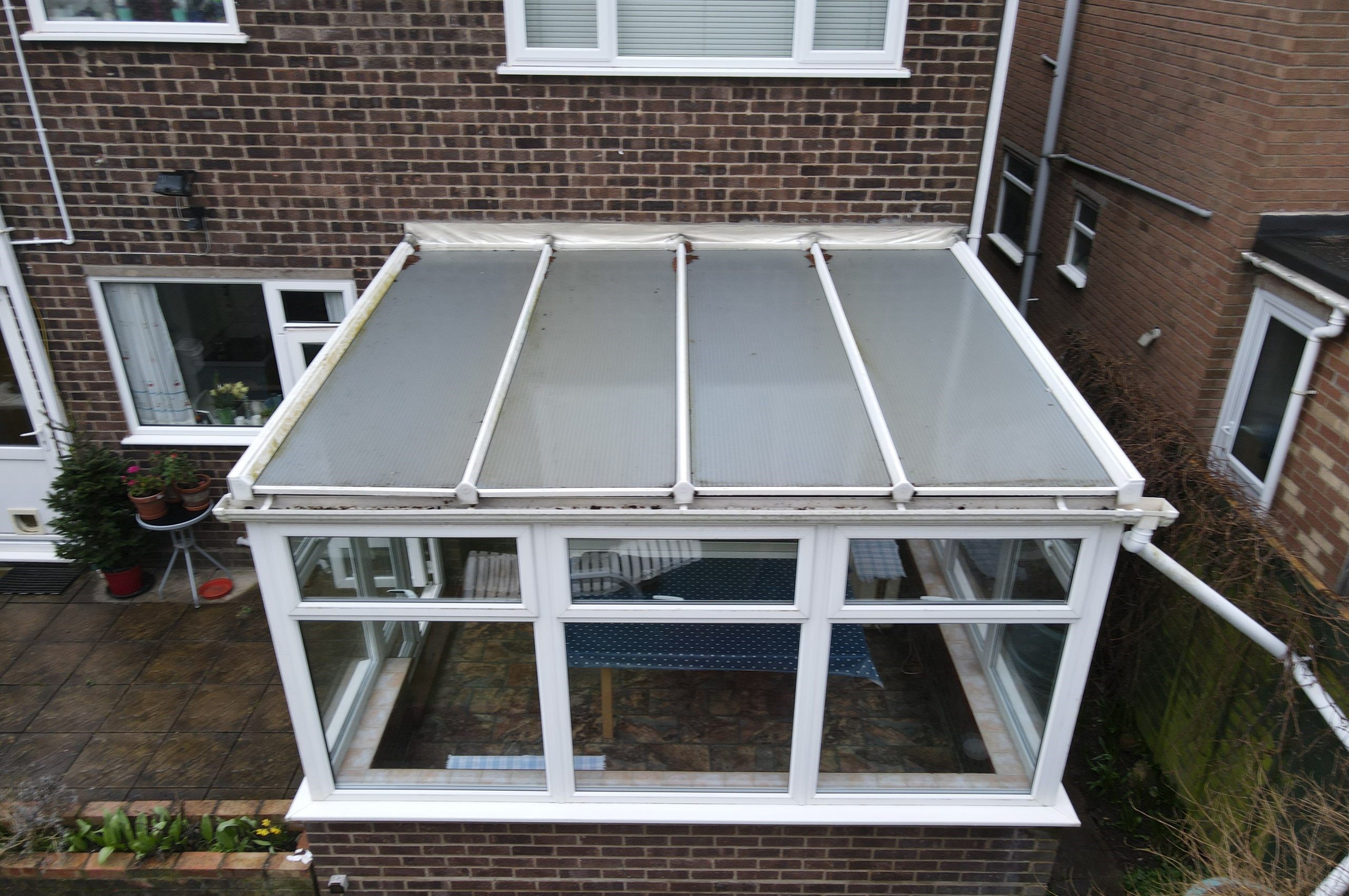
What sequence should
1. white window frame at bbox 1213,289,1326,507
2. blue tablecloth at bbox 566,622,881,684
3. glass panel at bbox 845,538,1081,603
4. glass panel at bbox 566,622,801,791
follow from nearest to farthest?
1. glass panel at bbox 845,538,1081,603
2. blue tablecloth at bbox 566,622,881,684
3. glass panel at bbox 566,622,801,791
4. white window frame at bbox 1213,289,1326,507

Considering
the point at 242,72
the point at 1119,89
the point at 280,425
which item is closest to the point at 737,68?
the point at 242,72

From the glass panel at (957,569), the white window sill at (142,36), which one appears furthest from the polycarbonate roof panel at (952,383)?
the white window sill at (142,36)

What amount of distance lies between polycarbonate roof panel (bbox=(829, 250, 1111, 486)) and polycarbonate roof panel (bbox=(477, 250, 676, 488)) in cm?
103

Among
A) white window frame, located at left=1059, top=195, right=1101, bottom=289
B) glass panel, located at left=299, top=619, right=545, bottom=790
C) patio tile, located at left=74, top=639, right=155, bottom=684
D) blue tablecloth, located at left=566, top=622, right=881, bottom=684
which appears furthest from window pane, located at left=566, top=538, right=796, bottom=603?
white window frame, located at left=1059, top=195, right=1101, bottom=289

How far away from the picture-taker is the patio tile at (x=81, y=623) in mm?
6320

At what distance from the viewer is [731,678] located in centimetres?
450

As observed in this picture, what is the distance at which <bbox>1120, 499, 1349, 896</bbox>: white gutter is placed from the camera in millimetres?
3582

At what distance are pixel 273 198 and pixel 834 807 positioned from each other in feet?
16.2

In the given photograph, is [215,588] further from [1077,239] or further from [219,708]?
[1077,239]

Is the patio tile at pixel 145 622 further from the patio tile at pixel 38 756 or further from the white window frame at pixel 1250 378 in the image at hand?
the white window frame at pixel 1250 378

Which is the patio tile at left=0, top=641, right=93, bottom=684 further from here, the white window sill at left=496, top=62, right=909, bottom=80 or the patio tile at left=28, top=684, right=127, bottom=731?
the white window sill at left=496, top=62, right=909, bottom=80

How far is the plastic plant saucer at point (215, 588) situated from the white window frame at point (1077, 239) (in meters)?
7.53

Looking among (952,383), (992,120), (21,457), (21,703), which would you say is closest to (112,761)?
(21,703)

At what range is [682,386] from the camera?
4.14m
